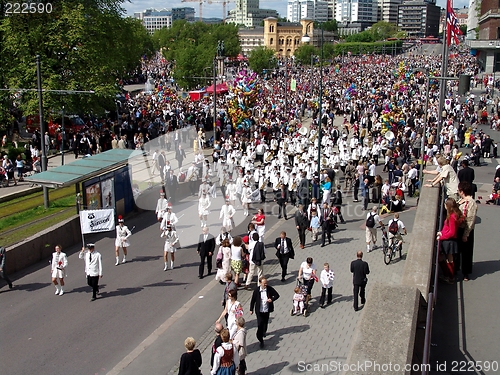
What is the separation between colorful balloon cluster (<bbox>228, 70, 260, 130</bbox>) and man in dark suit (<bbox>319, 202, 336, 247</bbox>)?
17.3m

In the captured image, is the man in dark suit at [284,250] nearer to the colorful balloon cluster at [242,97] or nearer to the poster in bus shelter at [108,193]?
the poster in bus shelter at [108,193]

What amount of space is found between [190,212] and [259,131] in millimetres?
14750

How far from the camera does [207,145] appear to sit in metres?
37.6

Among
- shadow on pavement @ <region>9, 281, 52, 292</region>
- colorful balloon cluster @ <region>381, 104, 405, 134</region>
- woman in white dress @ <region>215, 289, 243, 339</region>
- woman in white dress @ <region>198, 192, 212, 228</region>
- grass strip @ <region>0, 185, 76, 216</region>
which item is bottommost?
shadow on pavement @ <region>9, 281, 52, 292</region>

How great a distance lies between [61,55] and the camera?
1323 inches

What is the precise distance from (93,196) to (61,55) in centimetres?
1668

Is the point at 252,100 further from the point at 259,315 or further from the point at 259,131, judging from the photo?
the point at 259,315

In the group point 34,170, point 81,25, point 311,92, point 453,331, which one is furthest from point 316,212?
point 311,92

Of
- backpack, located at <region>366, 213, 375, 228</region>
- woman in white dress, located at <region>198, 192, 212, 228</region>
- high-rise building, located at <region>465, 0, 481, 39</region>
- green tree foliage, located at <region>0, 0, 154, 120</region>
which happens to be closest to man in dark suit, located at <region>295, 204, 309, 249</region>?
backpack, located at <region>366, 213, 375, 228</region>

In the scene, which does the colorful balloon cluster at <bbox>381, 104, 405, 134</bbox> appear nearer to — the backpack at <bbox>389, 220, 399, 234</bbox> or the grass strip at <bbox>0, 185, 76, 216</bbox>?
the backpack at <bbox>389, 220, 399, 234</bbox>

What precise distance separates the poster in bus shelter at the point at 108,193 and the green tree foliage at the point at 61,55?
12376 millimetres

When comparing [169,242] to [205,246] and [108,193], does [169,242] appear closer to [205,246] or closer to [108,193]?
[205,246]

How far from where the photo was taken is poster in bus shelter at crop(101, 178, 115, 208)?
20.5 metres

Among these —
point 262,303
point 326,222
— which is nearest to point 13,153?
point 326,222
